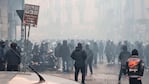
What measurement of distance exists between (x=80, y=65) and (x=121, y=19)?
11218 mm

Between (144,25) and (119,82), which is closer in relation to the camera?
(119,82)

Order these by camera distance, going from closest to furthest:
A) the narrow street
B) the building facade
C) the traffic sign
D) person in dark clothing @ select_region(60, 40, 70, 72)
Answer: the traffic sign
the narrow street
person in dark clothing @ select_region(60, 40, 70, 72)
the building facade

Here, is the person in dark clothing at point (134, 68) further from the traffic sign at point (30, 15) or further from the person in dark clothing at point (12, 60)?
the person in dark clothing at point (12, 60)

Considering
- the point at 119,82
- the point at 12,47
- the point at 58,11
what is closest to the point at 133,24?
the point at 58,11

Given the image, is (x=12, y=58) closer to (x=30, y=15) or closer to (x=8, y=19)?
(x=30, y=15)

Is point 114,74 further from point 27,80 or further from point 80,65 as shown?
point 27,80

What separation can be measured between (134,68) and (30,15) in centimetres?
312

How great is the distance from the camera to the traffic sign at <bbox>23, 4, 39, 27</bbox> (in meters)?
11.3

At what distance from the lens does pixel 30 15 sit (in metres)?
11.4

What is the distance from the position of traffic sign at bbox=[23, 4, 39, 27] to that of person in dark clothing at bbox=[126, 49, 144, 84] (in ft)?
8.78

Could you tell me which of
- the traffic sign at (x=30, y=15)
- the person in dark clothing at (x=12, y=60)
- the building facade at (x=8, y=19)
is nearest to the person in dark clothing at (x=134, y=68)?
the traffic sign at (x=30, y=15)

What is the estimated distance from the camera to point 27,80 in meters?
2.74

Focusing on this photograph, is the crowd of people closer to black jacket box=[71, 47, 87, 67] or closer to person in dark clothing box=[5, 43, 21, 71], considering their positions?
black jacket box=[71, 47, 87, 67]

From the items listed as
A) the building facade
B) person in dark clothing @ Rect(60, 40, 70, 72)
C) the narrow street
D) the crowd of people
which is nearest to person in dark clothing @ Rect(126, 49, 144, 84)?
the narrow street
